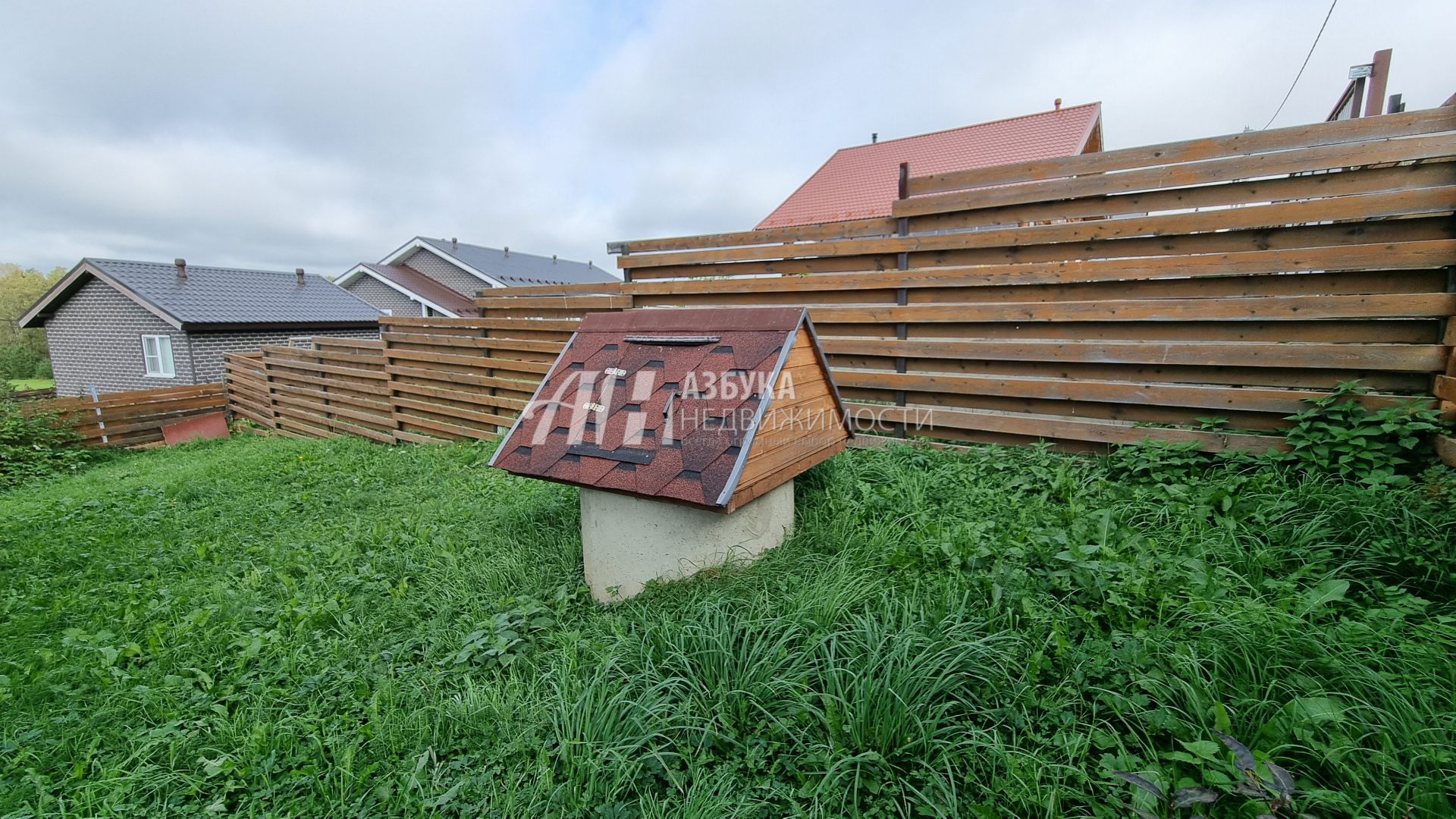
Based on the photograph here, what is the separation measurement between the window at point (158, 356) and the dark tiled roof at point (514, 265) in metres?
8.32

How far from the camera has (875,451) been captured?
167 inches

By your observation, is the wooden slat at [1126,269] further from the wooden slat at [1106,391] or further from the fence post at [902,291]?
the wooden slat at [1106,391]

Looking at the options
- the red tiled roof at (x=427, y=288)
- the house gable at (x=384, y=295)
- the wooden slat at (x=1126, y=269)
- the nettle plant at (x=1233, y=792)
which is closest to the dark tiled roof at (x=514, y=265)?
the red tiled roof at (x=427, y=288)

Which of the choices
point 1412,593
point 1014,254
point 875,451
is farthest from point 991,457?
point 1412,593

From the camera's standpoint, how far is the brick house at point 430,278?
762 inches

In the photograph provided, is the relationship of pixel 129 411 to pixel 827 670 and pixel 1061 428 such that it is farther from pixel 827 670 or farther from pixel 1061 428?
pixel 1061 428

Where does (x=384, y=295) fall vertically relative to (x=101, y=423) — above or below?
above

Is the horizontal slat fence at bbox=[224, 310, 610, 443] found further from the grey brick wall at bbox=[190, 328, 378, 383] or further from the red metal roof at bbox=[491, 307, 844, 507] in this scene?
the grey brick wall at bbox=[190, 328, 378, 383]

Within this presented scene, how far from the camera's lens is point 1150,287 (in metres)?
3.59

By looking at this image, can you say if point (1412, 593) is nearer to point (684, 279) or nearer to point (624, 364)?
point (624, 364)

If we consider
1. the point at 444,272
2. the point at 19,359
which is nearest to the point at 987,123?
the point at 444,272

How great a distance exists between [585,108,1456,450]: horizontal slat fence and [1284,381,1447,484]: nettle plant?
0.11 meters

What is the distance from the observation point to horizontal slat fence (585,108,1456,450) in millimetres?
2957

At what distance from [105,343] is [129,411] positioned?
7820mm
